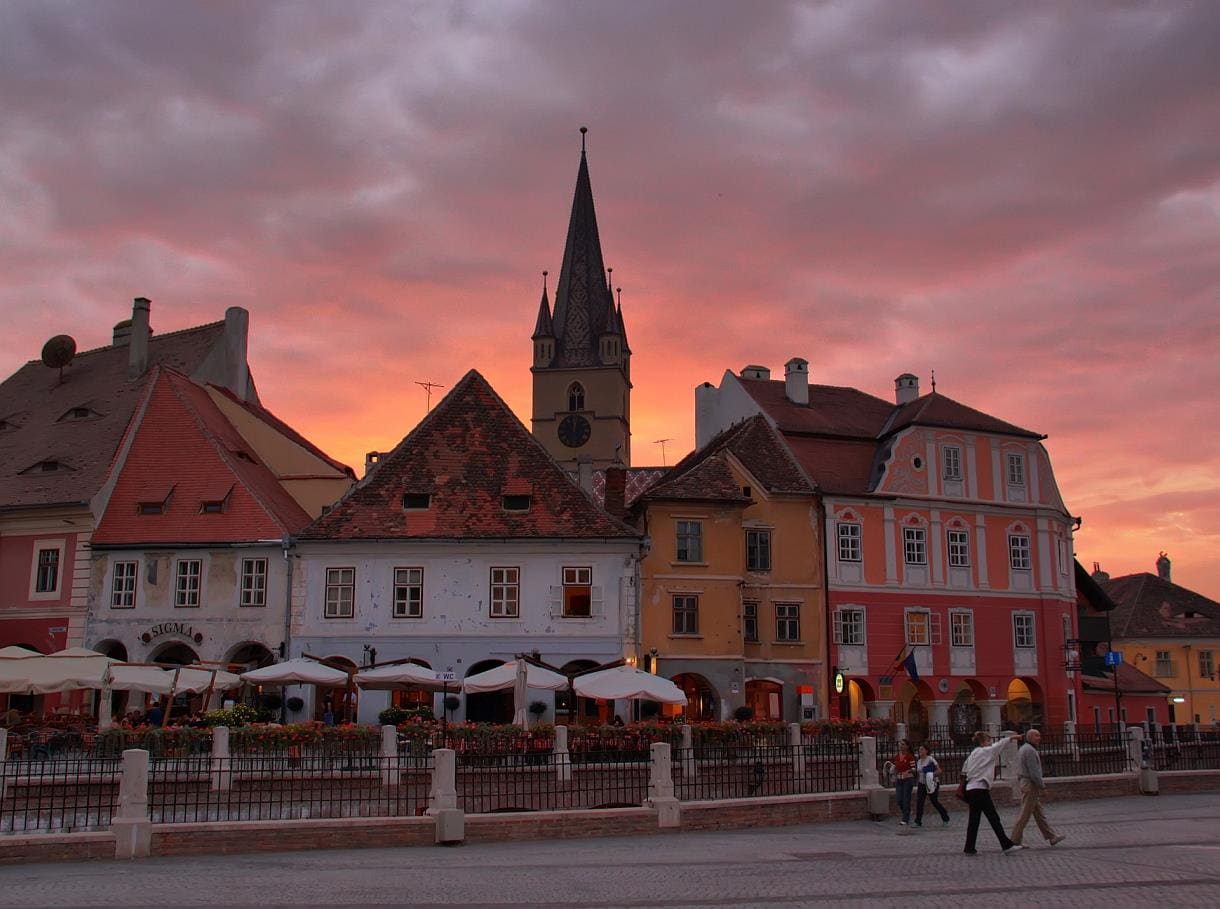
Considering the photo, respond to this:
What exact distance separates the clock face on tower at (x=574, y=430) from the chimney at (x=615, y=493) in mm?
60548

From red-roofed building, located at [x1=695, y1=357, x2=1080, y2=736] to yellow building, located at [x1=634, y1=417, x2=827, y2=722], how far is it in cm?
77

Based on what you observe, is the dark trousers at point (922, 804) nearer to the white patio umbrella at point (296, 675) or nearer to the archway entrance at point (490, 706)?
the white patio umbrella at point (296, 675)

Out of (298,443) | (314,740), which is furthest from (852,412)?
(314,740)

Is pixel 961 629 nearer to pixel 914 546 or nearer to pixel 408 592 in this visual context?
pixel 914 546

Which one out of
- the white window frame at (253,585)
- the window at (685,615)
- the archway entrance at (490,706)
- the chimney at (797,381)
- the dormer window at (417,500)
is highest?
the chimney at (797,381)

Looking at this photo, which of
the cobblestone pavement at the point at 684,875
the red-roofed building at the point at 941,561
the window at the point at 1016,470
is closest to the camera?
the cobblestone pavement at the point at 684,875

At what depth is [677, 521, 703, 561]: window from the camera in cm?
3897

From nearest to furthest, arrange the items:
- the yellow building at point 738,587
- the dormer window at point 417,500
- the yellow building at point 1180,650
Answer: the dormer window at point 417,500
the yellow building at point 738,587
the yellow building at point 1180,650

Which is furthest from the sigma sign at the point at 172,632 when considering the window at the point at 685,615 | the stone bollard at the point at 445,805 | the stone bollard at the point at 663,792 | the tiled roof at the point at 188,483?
the stone bollard at the point at 663,792

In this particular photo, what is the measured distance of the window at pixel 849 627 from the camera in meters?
41.0

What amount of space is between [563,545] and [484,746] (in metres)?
12.9

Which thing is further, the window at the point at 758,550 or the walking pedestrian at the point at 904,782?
the window at the point at 758,550

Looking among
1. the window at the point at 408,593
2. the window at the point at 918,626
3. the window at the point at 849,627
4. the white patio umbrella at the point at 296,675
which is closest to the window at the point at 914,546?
the window at the point at 918,626

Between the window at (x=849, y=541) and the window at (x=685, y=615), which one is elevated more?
the window at (x=849, y=541)
